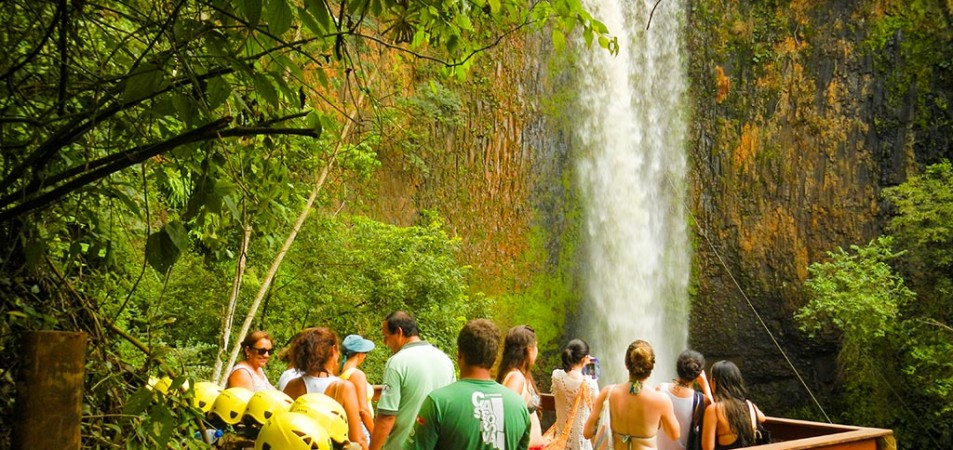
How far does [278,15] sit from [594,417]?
3.79 meters

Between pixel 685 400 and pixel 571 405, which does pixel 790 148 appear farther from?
pixel 685 400

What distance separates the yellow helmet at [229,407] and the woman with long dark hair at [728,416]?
2.55 metres

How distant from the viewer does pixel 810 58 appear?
16.3 metres

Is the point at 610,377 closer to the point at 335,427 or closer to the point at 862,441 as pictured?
the point at 862,441

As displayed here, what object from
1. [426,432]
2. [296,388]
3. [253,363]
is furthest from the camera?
[253,363]

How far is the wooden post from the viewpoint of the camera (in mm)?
1452

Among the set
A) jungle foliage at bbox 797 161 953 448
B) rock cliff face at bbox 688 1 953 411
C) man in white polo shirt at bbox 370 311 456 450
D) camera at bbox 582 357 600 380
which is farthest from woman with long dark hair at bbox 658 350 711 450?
rock cliff face at bbox 688 1 953 411

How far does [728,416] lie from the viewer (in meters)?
4.67

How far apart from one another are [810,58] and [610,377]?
294 inches

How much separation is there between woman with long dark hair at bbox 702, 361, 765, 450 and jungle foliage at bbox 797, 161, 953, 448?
27.6 feet

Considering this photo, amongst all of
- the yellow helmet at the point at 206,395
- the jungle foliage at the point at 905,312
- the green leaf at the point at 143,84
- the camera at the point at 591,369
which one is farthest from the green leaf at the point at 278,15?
the jungle foliage at the point at 905,312

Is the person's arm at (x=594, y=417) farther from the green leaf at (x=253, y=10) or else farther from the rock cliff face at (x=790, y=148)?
the rock cliff face at (x=790, y=148)

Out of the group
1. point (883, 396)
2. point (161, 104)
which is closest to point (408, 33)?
point (161, 104)

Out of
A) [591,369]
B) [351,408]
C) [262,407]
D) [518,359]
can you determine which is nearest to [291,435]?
[262,407]
